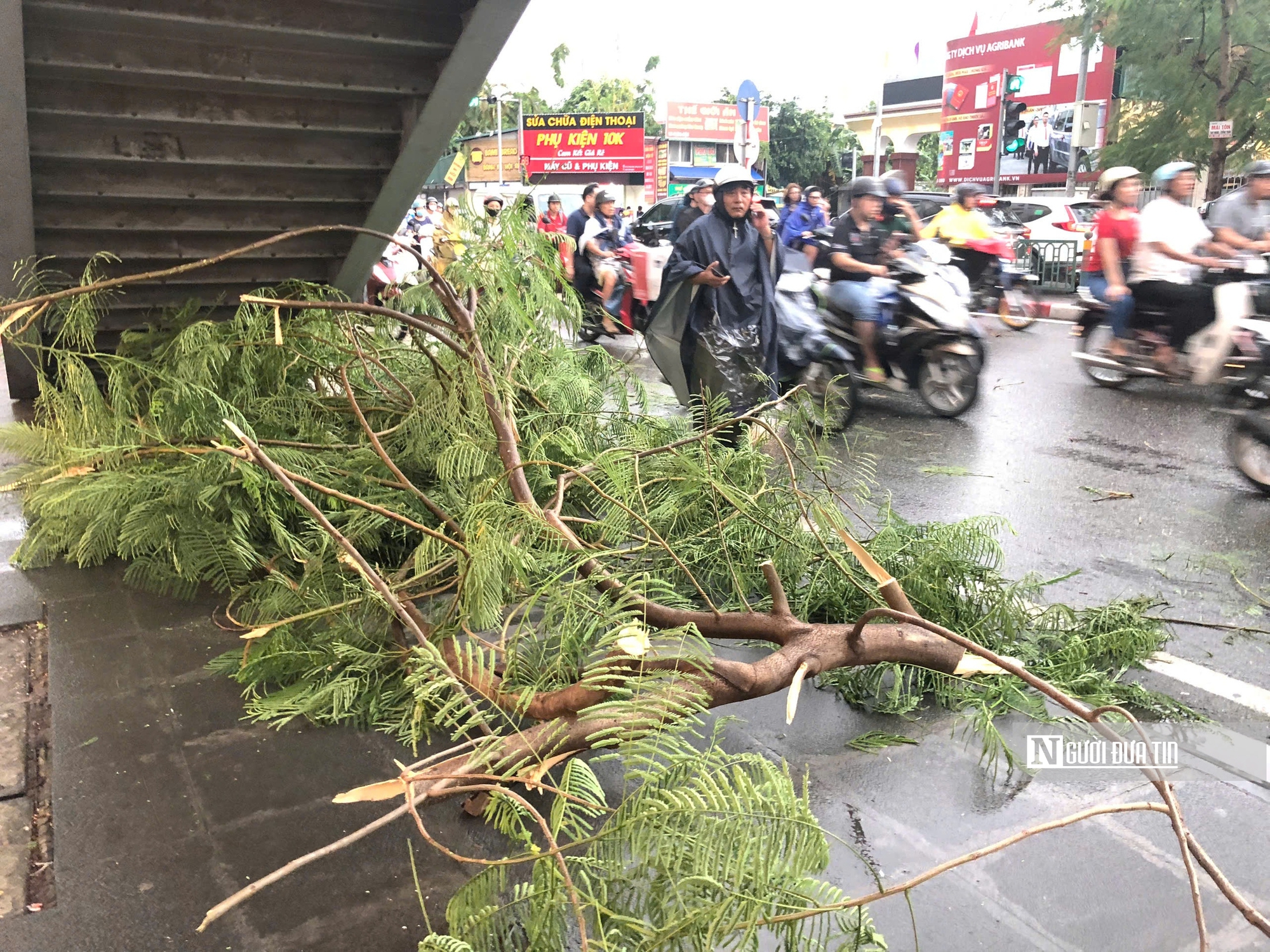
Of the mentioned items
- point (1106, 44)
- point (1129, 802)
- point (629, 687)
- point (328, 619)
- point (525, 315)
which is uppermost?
point (1106, 44)

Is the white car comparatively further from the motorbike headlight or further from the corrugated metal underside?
the corrugated metal underside

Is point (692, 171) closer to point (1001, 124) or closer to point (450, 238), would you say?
point (1001, 124)

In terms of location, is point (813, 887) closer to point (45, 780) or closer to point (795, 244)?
point (45, 780)

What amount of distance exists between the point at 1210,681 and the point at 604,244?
9654mm

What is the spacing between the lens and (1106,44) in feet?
66.5

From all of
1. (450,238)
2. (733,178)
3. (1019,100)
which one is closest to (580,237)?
(733,178)

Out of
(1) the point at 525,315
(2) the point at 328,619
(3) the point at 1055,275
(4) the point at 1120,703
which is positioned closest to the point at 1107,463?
(4) the point at 1120,703

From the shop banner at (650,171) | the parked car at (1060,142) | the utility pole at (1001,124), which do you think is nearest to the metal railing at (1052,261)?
the utility pole at (1001,124)

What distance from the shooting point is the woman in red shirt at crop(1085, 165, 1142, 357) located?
873 centimetres

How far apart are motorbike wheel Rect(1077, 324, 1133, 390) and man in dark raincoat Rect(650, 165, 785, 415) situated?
194 inches

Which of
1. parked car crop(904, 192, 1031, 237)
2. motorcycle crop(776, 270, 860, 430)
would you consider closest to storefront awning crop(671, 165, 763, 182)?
parked car crop(904, 192, 1031, 237)

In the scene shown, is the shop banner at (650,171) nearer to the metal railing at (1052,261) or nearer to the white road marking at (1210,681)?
the metal railing at (1052,261)

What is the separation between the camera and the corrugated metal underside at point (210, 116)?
4.43m

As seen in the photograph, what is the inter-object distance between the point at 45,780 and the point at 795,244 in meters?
12.0
